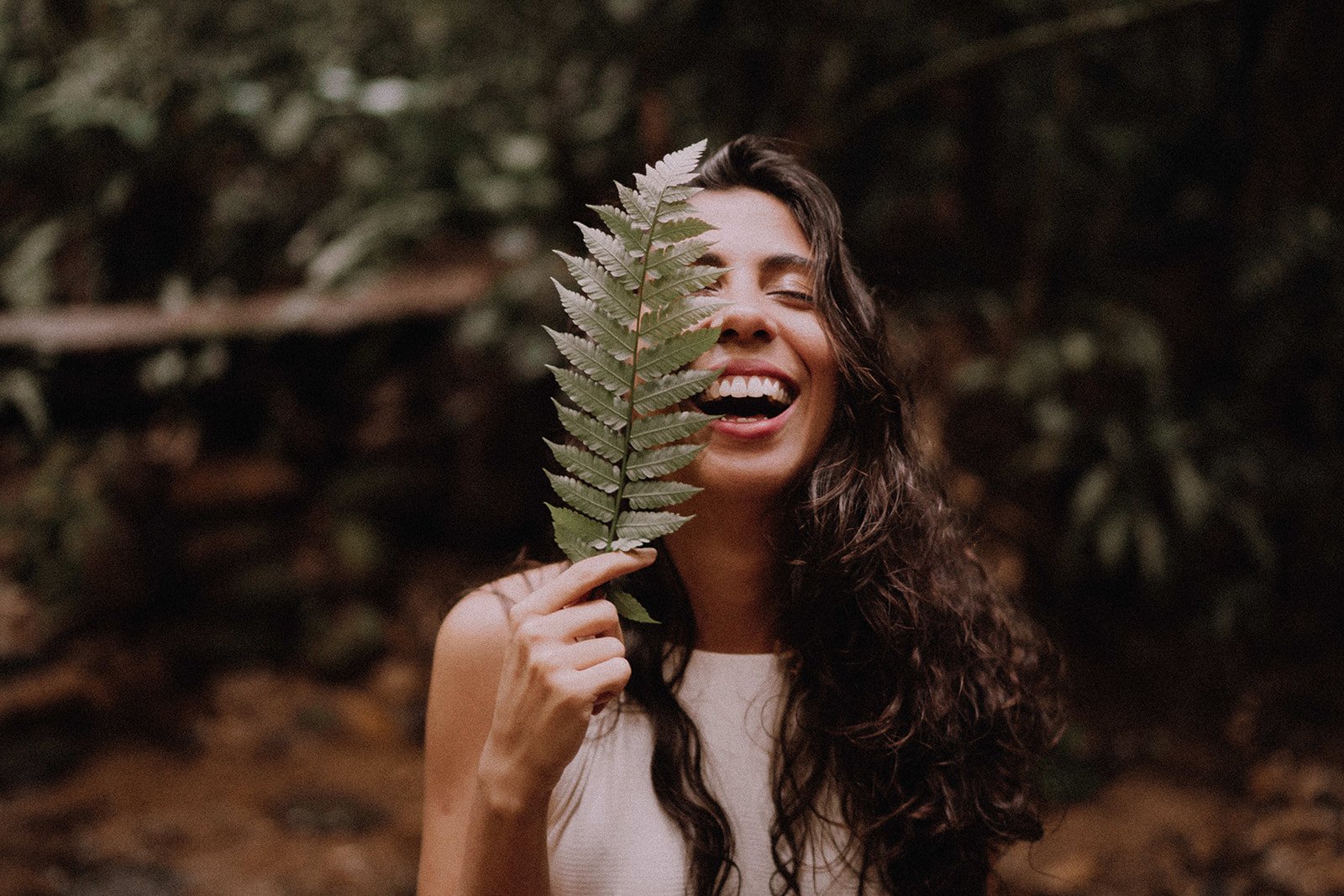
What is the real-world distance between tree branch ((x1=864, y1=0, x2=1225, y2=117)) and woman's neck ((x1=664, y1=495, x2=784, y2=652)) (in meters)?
3.31

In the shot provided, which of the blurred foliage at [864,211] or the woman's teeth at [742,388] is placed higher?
the blurred foliage at [864,211]

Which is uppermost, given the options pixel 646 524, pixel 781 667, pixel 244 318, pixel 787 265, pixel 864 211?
pixel 864 211

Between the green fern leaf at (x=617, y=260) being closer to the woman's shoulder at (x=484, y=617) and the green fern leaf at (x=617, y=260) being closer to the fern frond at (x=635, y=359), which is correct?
the fern frond at (x=635, y=359)

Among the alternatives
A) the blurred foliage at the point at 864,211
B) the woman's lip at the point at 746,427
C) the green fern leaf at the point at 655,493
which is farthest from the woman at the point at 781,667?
the blurred foliage at the point at 864,211

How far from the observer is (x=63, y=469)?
567 centimetres

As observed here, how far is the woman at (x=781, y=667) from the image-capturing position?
1.55 meters

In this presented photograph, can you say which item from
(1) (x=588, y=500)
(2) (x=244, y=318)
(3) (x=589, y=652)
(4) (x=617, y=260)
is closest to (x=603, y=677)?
(3) (x=589, y=652)

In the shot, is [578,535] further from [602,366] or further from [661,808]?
[661,808]

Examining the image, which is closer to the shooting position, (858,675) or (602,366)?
(602,366)

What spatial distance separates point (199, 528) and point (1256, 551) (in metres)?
6.63

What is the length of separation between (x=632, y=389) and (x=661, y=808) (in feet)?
2.64

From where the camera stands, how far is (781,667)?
5.71 feet

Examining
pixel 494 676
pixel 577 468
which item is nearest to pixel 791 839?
pixel 494 676

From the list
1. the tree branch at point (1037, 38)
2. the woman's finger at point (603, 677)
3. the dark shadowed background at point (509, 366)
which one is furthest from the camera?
the dark shadowed background at point (509, 366)
